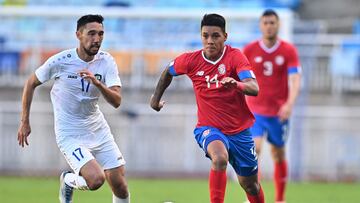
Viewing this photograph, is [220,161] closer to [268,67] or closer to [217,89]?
[217,89]

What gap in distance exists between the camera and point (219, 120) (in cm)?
1084

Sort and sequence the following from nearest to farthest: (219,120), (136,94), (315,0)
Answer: (219,120) < (136,94) < (315,0)

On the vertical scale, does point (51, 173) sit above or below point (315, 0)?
below

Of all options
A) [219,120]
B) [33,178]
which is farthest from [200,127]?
[33,178]

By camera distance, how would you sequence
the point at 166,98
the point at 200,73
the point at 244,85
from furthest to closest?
1. the point at 166,98
2. the point at 200,73
3. the point at 244,85

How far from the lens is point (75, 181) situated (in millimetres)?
11000

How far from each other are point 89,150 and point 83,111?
439mm

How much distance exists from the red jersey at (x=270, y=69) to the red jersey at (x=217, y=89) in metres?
3.23

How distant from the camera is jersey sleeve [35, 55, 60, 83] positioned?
428 inches

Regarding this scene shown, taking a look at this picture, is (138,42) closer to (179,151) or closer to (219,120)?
(179,151)

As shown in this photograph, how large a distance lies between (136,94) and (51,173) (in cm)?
248

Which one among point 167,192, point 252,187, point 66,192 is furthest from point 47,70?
point 167,192

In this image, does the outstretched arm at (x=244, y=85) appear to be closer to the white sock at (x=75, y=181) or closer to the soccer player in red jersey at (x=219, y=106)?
the soccer player in red jersey at (x=219, y=106)

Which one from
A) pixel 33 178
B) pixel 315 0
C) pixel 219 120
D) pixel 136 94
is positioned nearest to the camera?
pixel 219 120
